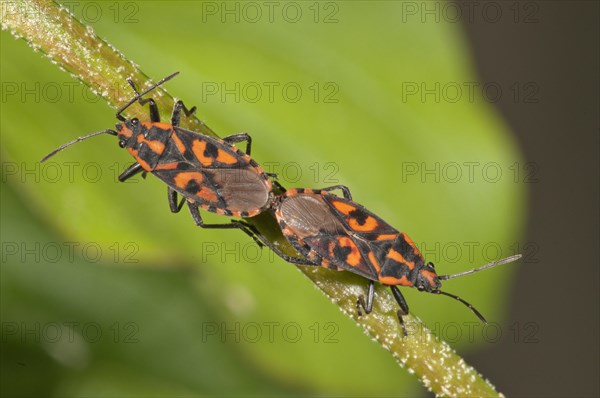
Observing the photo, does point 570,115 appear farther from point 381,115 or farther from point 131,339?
point 131,339

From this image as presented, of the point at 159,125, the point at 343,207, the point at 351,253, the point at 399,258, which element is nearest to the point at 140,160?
the point at 159,125

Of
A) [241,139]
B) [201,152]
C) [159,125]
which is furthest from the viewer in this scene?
[241,139]

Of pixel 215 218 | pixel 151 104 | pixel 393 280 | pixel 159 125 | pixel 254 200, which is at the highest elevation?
pixel 151 104

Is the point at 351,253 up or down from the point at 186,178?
down

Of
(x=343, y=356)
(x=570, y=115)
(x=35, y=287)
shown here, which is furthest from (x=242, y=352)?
(x=570, y=115)

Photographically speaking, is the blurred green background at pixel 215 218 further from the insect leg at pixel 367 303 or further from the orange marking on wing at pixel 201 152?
the insect leg at pixel 367 303

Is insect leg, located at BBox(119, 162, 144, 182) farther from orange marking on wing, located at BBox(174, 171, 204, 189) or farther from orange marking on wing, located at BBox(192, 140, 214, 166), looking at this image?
orange marking on wing, located at BBox(192, 140, 214, 166)

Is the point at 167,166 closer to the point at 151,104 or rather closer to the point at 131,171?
the point at 131,171

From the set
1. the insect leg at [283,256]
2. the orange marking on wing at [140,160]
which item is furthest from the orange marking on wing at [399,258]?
the orange marking on wing at [140,160]
